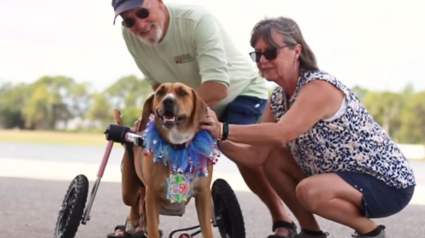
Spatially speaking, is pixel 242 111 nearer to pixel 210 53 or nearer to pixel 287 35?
pixel 210 53

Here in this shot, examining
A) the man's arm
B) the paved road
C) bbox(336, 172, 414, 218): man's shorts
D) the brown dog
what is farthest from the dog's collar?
the paved road

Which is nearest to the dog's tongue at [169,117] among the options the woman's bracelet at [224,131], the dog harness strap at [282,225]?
the woman's bracelet at [224,131]

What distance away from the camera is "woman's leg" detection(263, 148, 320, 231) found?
4.54m

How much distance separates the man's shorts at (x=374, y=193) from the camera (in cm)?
405

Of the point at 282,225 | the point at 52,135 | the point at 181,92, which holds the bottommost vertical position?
the point at 52,135

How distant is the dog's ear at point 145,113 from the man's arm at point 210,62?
1.66 ft

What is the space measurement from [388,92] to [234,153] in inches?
1231

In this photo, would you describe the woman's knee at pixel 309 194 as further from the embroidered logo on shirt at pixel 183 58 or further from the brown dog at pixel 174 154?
the embroidered logo on shirt at pixel 183 58

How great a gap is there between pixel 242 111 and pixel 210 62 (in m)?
0.60

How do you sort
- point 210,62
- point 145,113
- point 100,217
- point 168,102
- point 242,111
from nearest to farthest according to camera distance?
point 168,102 < point 145,113 < point 210,62 < point 242,111 < point 100,217

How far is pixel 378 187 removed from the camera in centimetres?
407

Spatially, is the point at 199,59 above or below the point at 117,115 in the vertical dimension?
above

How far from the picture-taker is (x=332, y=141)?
13.3 ft

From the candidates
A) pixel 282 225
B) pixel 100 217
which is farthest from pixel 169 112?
pixel 100 217
